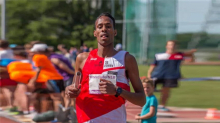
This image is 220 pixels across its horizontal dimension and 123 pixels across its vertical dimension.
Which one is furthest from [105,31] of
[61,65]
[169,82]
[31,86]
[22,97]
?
[22,97]

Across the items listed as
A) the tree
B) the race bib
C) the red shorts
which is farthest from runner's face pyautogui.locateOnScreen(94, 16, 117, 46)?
the tree

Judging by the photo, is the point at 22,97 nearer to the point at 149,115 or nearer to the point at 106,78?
the point at 149,115

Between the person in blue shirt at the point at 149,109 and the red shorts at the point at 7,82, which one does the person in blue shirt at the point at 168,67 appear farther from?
the person in blue shirt at the point at 149,109

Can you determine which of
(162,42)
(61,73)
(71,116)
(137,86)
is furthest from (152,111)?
(162,42)

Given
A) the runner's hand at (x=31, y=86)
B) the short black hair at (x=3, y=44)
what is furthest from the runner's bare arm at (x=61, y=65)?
the short black hair at (x=3, y=44)

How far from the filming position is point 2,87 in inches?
492

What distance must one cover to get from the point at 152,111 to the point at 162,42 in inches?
836

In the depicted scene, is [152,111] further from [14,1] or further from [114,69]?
[14,1]

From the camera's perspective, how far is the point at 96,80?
3949mm

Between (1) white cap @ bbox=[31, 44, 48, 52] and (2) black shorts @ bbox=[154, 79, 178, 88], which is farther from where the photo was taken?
(2) black shorts @ bbox=[154, 79, 178, 88]

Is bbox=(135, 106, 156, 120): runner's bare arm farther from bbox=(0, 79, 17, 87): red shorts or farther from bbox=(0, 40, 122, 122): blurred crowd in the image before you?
bbox=(0, 79, 17, 87): red shorts

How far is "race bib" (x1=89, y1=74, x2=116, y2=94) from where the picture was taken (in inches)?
154

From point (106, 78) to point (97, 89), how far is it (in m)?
0.13

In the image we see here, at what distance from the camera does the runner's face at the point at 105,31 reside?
3.95m
